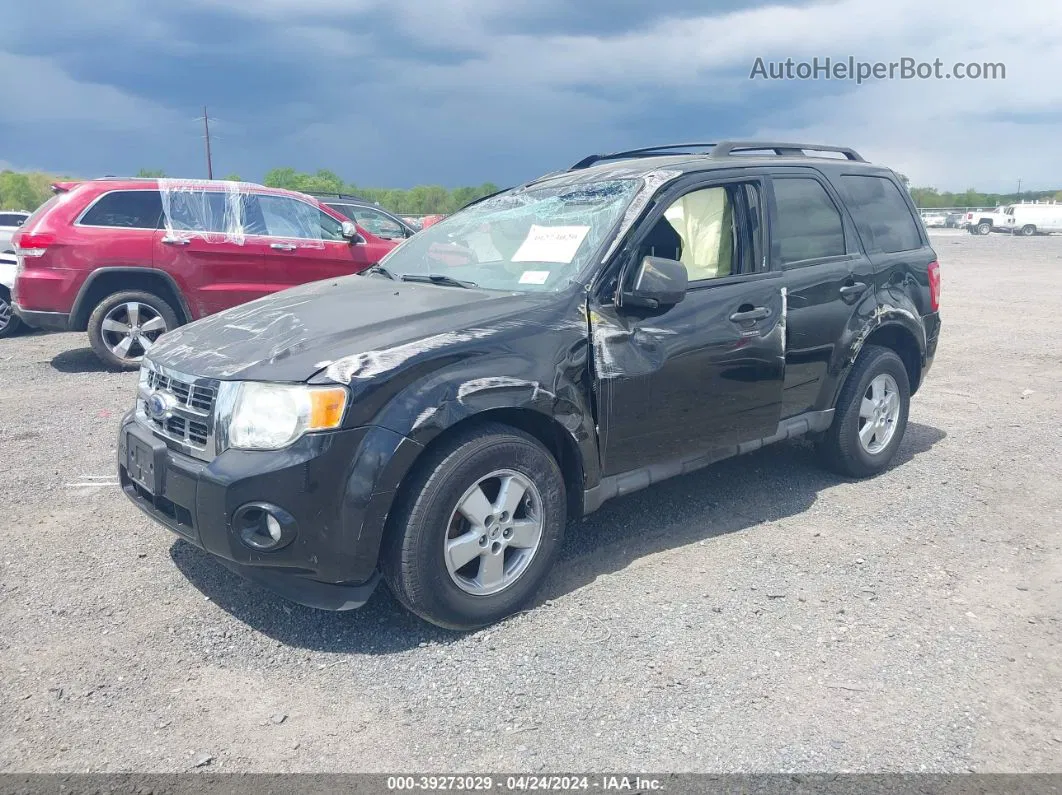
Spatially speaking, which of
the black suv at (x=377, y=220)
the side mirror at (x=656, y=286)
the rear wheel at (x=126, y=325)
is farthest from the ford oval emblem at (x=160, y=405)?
the black suv at (x=377, y=220)

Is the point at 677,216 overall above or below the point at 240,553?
above

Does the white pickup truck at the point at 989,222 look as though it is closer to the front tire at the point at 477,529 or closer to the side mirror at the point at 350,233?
the side mirror at the point at 350,233

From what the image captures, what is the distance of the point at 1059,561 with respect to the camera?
4.14 m

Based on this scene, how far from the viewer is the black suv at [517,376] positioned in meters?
3.05

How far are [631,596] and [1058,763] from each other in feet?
5.33

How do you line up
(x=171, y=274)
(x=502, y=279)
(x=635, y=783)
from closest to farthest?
1. (x=635, y=783)
2. (x=502, y=279)
3. (x=171, y=274)

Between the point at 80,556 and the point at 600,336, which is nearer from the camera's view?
the point at 600,336

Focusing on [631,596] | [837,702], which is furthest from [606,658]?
[837,702]

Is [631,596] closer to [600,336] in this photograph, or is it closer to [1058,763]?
[600,336]

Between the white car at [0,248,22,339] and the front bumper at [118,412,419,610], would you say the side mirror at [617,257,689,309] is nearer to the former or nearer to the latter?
the front bumper at [118,412,419,610]

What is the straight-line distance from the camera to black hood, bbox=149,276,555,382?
3174mm

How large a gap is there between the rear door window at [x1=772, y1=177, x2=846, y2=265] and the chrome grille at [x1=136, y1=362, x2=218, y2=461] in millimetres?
2933

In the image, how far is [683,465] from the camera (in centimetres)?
413

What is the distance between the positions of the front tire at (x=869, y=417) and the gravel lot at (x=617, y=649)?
0.18 metres
